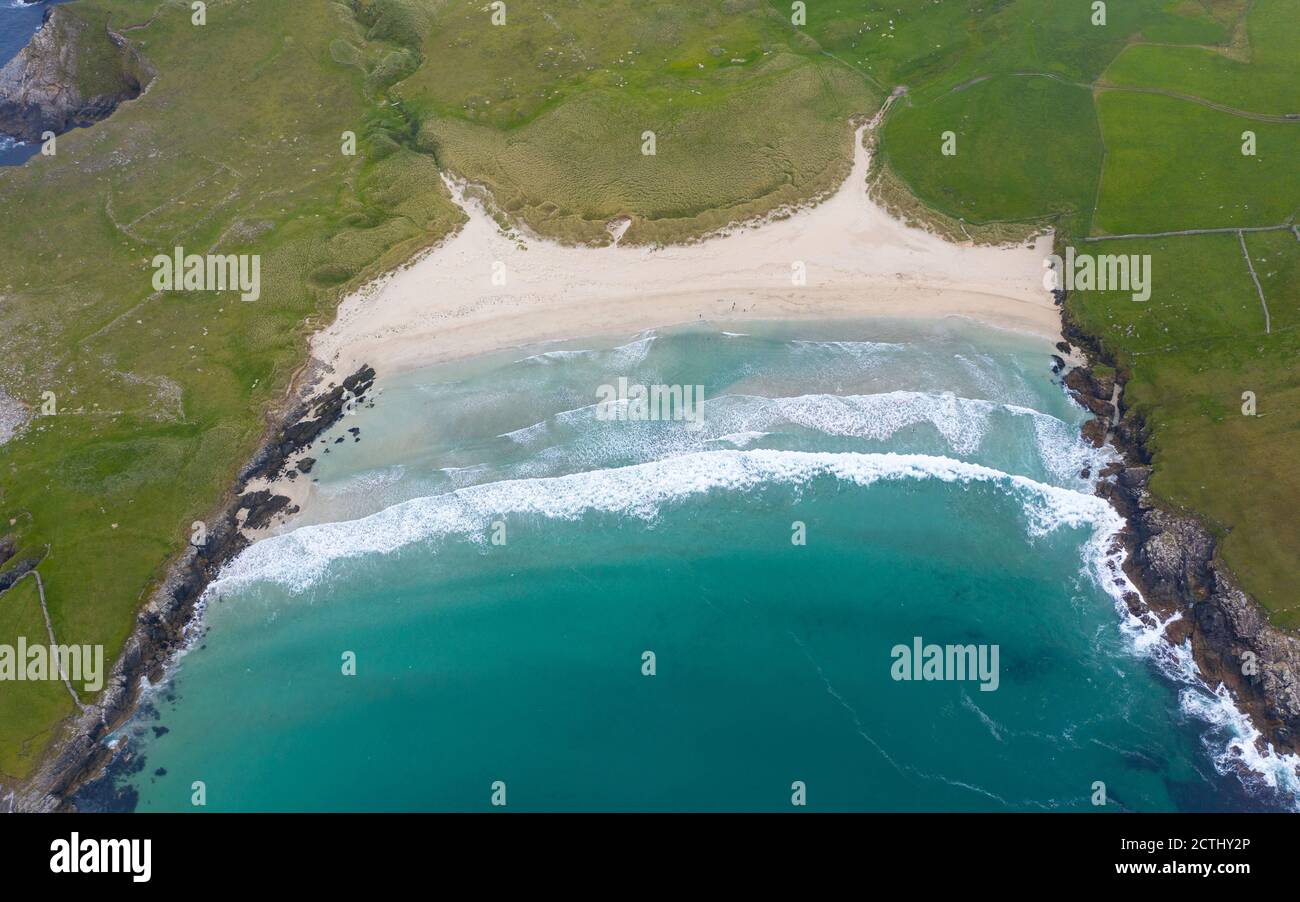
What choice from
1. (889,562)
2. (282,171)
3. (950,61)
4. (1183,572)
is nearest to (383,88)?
(282,171)

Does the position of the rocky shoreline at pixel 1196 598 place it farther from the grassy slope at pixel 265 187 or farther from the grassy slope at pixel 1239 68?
the grassy slope at pixel 1239 68

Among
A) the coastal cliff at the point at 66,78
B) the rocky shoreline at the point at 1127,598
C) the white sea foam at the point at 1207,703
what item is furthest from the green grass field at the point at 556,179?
the white sea foam at the point at 1207,703

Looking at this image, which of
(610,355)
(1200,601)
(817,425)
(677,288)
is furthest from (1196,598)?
(610,355)

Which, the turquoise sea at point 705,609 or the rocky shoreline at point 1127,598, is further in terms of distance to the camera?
the rocky shoreline at point 1127,598

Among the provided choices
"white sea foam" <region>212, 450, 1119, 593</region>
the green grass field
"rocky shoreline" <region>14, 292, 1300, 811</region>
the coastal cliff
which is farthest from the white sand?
the coastal cliff

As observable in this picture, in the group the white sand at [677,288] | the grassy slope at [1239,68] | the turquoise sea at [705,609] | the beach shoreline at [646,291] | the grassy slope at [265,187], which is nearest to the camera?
the turquoise sea at [705,609]

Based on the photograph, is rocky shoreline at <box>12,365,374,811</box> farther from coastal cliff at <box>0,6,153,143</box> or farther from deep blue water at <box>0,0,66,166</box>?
deep blue water at <box>0,0,66,166</box>
